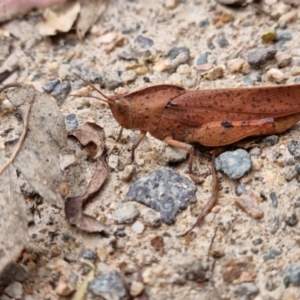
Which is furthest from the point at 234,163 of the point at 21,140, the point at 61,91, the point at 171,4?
the point at 171,4

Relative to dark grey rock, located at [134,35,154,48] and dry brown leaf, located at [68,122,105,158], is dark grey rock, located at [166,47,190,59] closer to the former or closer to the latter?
dark grey rock, located at [134,35,154,48]

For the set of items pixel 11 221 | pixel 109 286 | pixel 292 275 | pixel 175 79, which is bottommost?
pixel 292 275

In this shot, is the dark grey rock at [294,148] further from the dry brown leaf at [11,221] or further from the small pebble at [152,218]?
the dry brown leaf at [11,221]

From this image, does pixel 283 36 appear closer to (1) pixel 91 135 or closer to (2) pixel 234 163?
(2) pixel 234 163

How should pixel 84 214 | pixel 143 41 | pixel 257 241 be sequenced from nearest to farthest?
pixel 257 241
pixel 84 214
pixel 143 41

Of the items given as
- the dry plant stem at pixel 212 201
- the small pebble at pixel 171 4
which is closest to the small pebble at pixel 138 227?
the dry plant stem at pixel 212 201

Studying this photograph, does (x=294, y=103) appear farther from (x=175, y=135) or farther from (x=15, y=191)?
(x=15, y=191)

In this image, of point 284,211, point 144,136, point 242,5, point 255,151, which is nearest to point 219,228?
point 284,211

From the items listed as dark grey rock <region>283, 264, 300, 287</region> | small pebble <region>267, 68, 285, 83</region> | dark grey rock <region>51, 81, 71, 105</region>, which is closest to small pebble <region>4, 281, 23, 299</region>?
dark grey rock <region>283, 264, 300, 287</region>
